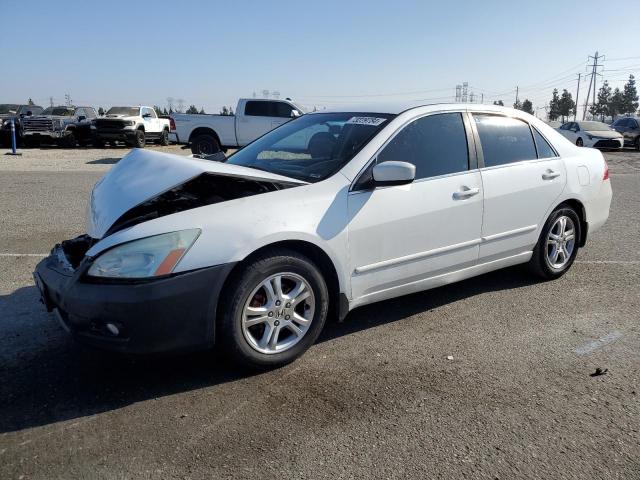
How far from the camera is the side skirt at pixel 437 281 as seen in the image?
3.67m

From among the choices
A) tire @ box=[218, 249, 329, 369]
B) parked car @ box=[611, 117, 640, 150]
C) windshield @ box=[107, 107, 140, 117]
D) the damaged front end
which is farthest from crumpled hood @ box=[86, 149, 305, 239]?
parked car @ box=[611, 117, 640, 150]

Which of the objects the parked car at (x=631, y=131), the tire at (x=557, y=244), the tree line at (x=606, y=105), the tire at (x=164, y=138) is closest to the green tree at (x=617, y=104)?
the tree line at (x=606, y=105)

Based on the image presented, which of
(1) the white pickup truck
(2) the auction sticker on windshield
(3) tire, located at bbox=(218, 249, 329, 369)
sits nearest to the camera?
(3) tire, located at bbox=(218, 249, 329, 369)

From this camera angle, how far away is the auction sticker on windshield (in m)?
3.90

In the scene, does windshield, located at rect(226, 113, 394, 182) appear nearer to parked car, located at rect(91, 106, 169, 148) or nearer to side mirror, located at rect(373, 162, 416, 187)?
side mirror, located at rect(373, 162, 416, 187)

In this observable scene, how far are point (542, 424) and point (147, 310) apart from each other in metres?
2.11

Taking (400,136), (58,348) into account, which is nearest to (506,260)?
(400,136)

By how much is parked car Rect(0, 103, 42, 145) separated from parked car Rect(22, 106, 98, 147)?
59cm

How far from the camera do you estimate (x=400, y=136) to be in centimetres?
384

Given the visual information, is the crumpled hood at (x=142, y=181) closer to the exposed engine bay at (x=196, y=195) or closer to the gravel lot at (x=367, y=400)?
the exposed engine bay at (x=196, y=195)

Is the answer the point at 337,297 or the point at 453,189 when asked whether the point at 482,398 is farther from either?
the point at 453,189

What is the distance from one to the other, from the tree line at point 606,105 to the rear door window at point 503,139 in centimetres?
9096

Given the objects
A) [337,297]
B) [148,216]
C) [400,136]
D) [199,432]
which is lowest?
[199,432]

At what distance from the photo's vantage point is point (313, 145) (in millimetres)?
4172
